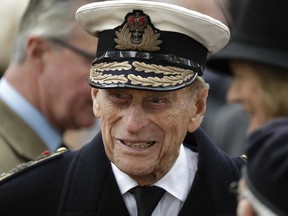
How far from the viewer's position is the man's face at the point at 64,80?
7.26 m

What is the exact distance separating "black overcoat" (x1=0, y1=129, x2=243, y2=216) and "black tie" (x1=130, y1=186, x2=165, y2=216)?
0.07 metres

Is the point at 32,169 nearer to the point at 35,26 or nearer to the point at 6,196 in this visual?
the point at 6,196

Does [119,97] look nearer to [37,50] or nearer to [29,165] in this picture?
[29,165]

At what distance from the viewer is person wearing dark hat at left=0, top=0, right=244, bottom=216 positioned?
550cm

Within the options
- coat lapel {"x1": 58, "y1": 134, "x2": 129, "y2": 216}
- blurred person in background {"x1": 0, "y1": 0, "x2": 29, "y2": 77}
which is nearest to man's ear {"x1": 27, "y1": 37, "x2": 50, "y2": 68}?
blurred person in background {"x1": 0, "y1": 0, "x2": 29, "y2": 77}

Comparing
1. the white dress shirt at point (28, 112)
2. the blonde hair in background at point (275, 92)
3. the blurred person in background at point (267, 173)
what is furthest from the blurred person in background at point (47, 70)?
the blurred person in background at point (267, 173)

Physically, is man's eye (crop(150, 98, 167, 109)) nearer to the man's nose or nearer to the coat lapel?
the man's nose

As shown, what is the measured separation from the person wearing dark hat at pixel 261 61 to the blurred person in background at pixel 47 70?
273cm

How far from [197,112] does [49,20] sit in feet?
5.82

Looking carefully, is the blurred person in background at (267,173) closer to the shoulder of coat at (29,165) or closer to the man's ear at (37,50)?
the shoulder of coat at (29,165)

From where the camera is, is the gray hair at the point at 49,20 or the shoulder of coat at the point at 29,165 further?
the gray hair at the point at 49,20

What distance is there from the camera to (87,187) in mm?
5664

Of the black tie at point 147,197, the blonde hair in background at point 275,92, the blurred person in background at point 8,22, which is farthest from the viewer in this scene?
the blurred person in background at point 8,22

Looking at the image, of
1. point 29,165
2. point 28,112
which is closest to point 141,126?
point 29,165
